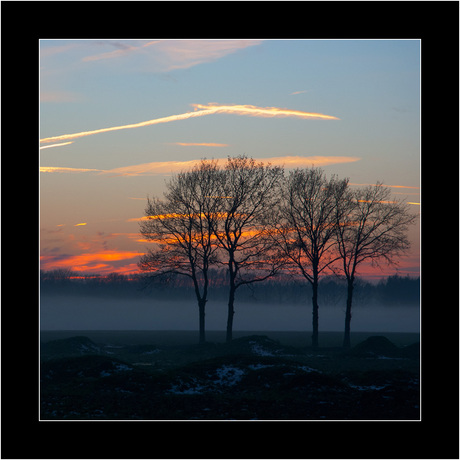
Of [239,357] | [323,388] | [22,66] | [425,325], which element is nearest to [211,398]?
[323,388]

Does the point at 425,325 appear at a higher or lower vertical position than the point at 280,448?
higher

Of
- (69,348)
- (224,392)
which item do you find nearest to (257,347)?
(69,348)

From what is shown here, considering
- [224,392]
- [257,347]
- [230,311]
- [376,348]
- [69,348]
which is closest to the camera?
[224,392]

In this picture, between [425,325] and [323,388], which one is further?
[323,388]

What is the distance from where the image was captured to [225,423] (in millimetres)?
18484

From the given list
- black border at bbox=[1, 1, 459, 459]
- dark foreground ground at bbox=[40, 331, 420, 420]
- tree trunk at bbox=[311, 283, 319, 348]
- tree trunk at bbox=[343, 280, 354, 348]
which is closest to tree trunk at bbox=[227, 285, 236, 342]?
tree trunk at bbox=[311, 283, 319, 348]

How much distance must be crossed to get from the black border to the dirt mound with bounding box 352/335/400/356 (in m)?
28.6

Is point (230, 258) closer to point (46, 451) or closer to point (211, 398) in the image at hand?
point (211, 398)

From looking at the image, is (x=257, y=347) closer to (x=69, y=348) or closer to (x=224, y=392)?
(x=69, y=348)

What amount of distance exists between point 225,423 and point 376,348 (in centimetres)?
3168

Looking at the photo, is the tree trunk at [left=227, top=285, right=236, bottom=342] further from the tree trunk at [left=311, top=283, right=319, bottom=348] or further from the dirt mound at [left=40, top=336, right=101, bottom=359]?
the dirt mound at [left=40, top=336, right=101, bottom=359]

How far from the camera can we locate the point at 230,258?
5188 cm

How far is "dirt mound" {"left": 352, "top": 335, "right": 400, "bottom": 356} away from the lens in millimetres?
46656
